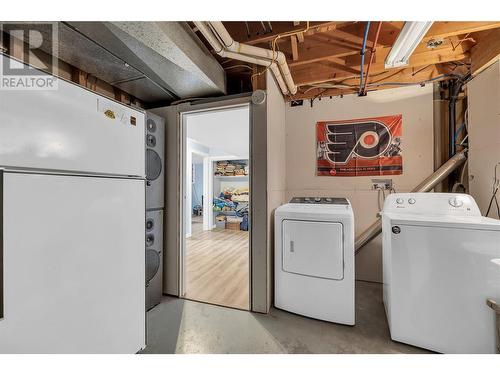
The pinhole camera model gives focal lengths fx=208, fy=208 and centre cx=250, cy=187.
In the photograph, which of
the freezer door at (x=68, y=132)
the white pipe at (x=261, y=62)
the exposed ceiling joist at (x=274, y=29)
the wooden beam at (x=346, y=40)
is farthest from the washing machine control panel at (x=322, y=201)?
the freezer door at (x=68, y=132)

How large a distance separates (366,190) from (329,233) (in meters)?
1.16

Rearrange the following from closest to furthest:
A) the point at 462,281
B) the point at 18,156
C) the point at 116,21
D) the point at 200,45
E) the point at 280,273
Answer: the point at 18,156 < the point at 116,21 < the point at 462,281 < the point at 200,45 < the point at 280,273

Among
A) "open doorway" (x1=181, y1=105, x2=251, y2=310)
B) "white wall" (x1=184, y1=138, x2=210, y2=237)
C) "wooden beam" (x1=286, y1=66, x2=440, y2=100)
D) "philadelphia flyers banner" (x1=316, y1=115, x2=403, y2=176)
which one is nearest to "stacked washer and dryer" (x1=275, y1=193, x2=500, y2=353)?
"open doorway" (x1=181, y1=105, x2=251, y2=310)

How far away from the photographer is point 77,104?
0.96 metres

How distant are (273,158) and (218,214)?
4.83m

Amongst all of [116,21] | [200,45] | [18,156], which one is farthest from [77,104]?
[200,45]

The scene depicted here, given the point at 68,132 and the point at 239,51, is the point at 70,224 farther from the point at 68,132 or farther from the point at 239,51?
the point at 239,51

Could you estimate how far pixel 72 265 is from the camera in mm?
946

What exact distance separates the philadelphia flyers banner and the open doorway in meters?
1.08

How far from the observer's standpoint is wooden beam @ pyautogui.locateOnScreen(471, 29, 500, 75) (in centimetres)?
174

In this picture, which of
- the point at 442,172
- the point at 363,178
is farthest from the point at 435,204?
the point at 363,178

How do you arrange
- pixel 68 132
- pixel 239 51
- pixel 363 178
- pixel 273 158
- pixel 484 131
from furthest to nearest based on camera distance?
pixel 363 178, pixel 273 158, pixel 484 131, pixel 239 51, pixel 68 132
